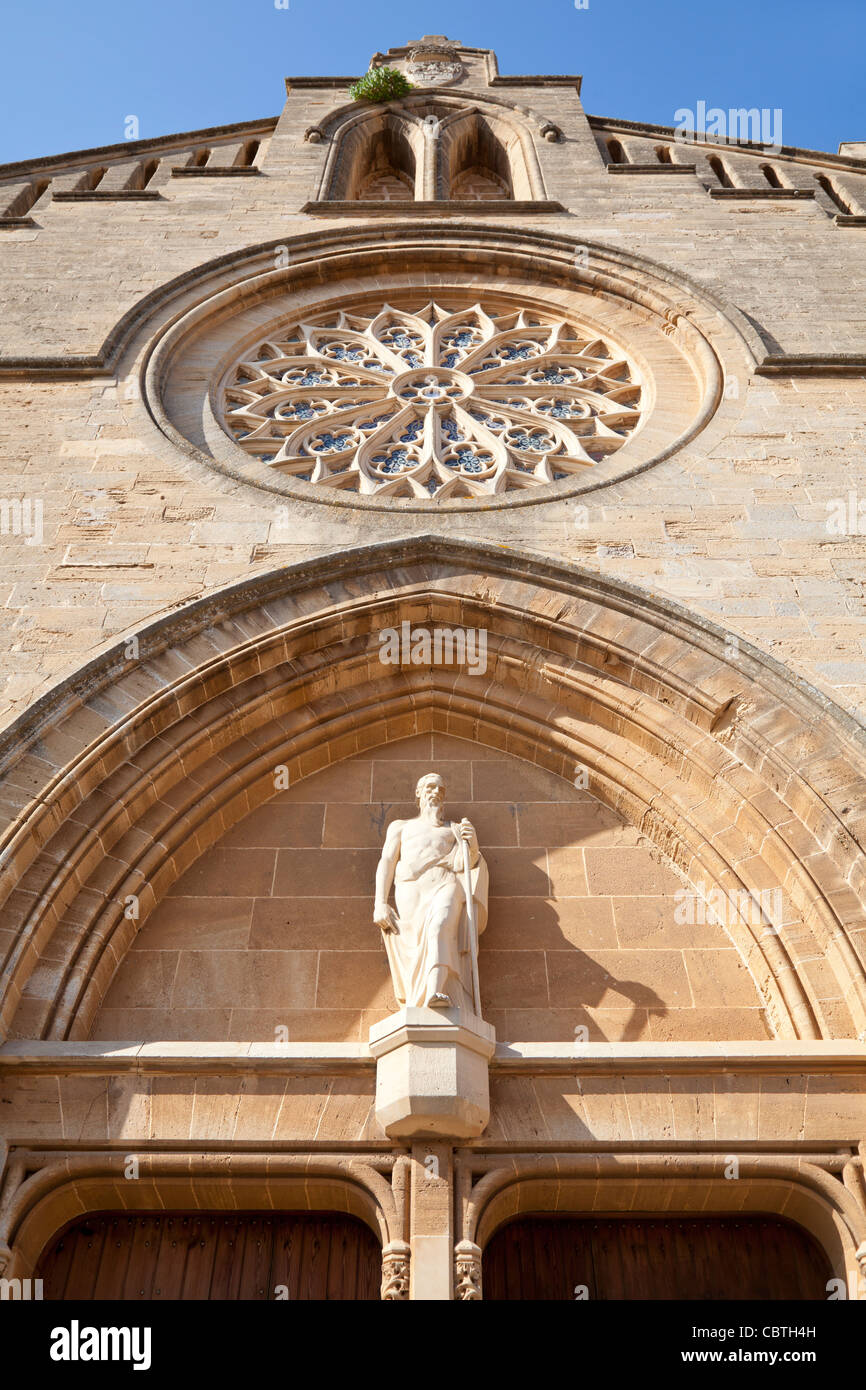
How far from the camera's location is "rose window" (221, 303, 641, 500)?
10391 mm

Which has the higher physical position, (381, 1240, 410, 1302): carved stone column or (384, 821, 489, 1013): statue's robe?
(384, 821, 489, 1013): statue's robe

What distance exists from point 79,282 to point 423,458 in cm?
429

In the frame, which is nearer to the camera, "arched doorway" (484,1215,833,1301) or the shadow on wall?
"arched doorway" (484,1215,833,1301)

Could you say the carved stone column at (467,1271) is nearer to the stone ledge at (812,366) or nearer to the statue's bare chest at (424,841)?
the statue's bare chest at (424,841)

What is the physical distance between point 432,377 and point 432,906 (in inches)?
256

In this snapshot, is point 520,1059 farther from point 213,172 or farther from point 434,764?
point 213,172

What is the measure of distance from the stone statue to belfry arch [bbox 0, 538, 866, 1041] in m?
1.16

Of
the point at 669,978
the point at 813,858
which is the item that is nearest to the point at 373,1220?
the point at 669,978

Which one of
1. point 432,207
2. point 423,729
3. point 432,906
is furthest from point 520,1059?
point 432,207

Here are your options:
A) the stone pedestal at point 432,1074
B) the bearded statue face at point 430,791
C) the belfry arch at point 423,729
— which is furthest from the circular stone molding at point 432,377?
the stone pedestal at point 432,1074

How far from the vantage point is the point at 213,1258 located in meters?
6.17

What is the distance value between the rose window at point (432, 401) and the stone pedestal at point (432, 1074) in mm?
4969

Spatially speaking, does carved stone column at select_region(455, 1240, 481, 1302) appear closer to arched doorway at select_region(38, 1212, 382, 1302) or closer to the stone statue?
arched doorway at select_region(38, 1212, 382, 1302)

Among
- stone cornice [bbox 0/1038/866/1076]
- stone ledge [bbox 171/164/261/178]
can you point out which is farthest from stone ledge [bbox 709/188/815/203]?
stone cornice [bbox 0/1038/866/1076]
